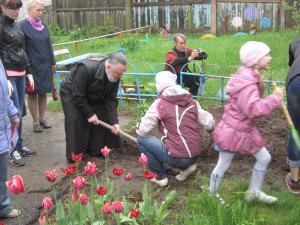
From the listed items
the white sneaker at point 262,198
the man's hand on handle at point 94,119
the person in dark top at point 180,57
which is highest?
the person in dark top at point 180,57

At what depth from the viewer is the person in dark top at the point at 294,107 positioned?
371 cm

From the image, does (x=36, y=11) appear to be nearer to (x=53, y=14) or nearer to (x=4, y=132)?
(x=4, y=132)

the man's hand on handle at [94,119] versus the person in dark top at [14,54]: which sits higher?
the person in dark top at [14,54]

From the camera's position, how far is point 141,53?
1089cm

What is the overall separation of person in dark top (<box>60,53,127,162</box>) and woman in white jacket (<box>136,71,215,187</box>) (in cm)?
63

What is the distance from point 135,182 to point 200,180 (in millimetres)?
623

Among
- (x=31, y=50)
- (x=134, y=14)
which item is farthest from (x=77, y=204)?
(x=134, y=14)

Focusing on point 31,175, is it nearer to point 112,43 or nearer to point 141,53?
point 141,53

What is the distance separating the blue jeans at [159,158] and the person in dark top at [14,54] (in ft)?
4.57

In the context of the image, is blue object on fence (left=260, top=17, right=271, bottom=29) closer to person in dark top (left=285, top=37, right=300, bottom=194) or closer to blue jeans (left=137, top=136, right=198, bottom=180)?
person in dark top (left=285, top=37, right=300, bottom=194)

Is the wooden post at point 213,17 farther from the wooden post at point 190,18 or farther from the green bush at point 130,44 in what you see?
the green bush at point 130,44

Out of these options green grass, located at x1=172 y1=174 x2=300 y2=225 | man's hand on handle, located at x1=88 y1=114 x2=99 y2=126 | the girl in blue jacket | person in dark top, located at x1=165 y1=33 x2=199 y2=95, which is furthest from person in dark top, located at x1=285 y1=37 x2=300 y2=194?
person in dark top, located at x1=165 y1=33 x2=199 y2=95

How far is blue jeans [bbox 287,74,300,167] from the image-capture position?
12.2ft

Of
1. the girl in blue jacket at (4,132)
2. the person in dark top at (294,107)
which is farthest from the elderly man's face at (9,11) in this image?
the person in dark top at (294,107)
